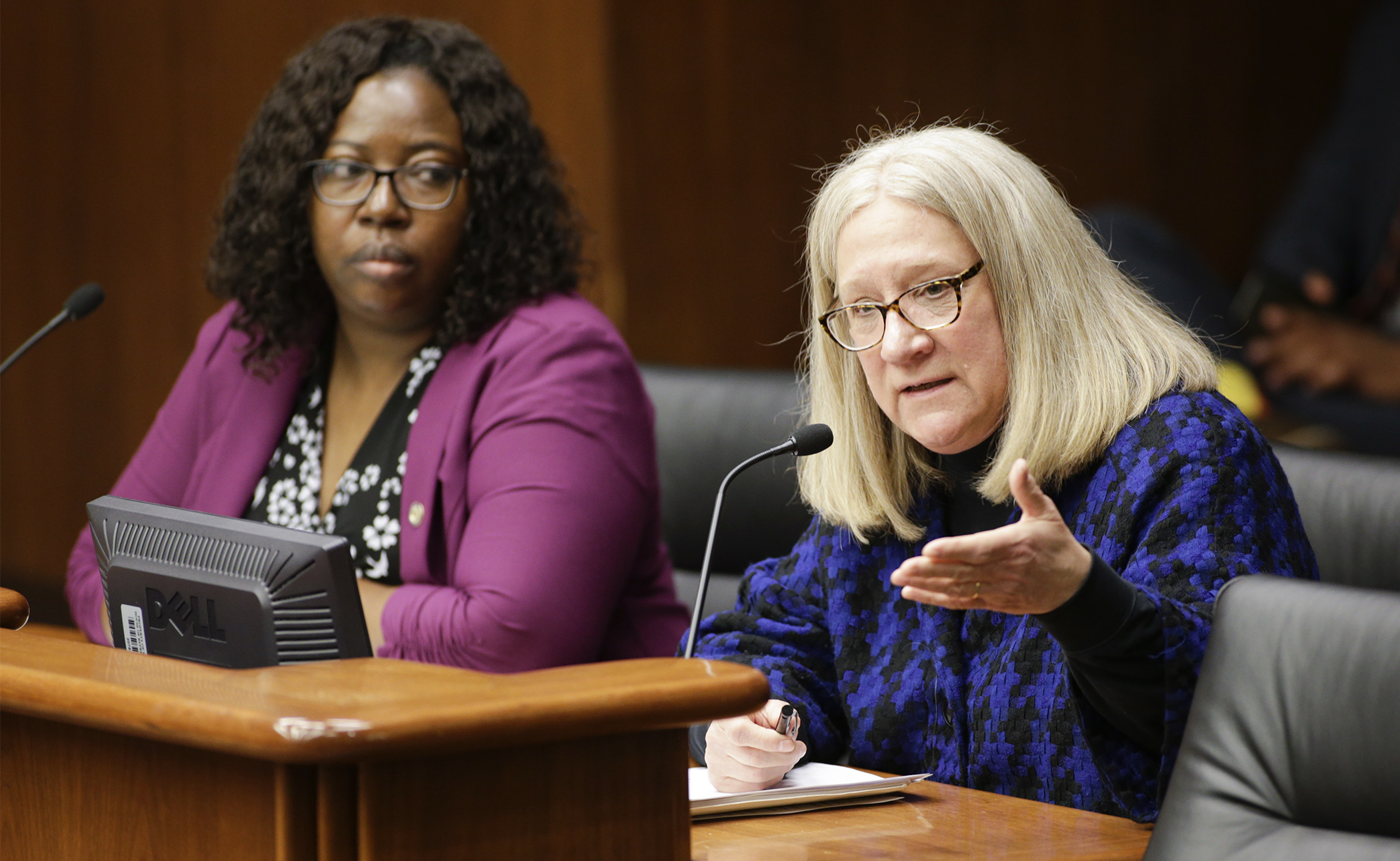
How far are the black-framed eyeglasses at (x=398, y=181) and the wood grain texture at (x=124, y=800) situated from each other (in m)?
1.21

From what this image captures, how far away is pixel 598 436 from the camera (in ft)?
6.70

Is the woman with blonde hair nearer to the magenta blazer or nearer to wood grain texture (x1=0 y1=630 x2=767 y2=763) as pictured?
the magenta blazer

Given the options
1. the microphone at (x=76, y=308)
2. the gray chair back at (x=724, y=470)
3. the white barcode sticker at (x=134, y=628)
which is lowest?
the gray chair back at (x=724, y=470)

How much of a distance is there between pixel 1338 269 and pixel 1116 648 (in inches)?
118

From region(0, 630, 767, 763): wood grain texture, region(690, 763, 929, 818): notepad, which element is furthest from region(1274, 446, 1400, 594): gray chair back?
region(0, 630, 767, 763): wood grain texture

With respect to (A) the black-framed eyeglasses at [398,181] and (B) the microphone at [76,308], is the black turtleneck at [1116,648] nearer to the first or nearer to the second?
(A) the black-framed eyeglasses at [398,181]

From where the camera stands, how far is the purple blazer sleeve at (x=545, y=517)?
192 centimetres

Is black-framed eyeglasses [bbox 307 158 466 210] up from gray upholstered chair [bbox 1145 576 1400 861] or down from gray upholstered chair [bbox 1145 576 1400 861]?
up

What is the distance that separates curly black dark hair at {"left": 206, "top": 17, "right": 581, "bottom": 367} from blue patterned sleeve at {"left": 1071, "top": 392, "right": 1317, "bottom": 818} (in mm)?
997

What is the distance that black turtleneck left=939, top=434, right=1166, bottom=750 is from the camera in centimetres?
122

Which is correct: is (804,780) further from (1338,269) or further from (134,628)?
(1338,269)

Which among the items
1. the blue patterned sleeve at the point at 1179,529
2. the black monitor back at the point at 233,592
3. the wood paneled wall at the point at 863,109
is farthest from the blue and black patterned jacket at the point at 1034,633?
the wood paneled wall at the point at 863,109

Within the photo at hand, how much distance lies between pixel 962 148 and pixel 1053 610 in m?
0.58

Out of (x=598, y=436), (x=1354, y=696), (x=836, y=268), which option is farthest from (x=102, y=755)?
(x=598, y=436)
